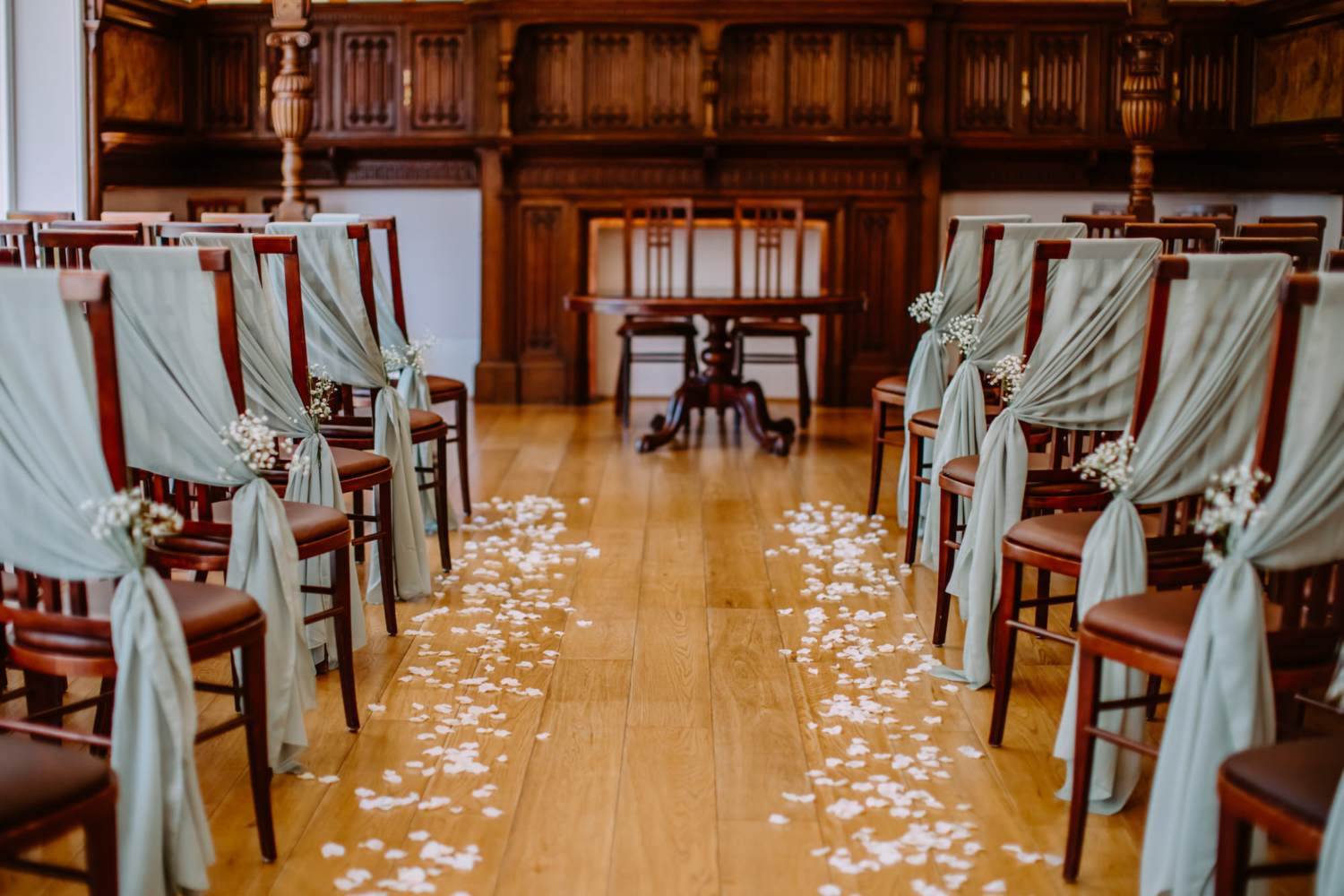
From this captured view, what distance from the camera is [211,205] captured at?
8031 millimetres

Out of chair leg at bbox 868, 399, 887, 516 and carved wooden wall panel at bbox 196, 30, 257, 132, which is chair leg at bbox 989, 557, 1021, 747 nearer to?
chair leg at bbox 868, 399, 887, 516

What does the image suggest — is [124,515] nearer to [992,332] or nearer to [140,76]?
[992,332]

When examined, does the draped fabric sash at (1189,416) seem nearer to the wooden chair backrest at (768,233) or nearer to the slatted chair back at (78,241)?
the slatted chair back at (78,241)

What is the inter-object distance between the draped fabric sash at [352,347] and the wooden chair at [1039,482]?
1596mm

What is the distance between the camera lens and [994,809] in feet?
9.13

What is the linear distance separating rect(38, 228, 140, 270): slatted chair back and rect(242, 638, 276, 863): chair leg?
165 centimetres

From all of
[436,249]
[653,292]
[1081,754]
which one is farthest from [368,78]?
[1081,754]

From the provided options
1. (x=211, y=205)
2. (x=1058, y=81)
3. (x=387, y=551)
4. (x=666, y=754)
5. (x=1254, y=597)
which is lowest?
(x=666, y=754)

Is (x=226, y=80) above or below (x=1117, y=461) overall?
above

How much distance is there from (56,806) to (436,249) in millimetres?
6926

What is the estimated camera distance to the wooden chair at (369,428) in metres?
4.05

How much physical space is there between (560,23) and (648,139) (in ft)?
2.88

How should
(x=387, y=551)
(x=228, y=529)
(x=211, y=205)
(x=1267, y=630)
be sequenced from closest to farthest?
(x=1267, y=630)
(x=228, y=529)
(x=387, y=551)
(x=211, y=205)

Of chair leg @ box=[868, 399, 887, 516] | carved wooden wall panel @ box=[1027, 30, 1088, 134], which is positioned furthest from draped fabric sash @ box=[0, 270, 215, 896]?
carved wooden wall panel @ box=[1027, 30, 1088, 134]
